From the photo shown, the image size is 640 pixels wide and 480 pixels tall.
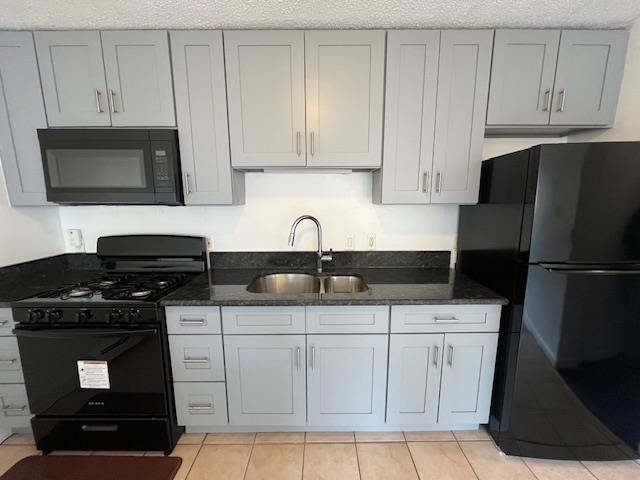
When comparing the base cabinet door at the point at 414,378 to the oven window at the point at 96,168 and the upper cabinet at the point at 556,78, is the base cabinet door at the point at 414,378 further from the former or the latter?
the oven window at the point at 96,168

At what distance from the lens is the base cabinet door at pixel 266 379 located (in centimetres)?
159

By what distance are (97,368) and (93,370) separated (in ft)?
0.09

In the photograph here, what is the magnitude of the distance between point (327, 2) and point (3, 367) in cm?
268

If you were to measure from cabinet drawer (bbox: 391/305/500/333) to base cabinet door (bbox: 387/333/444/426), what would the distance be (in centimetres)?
5

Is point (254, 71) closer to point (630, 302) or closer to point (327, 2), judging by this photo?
point (327, 2)

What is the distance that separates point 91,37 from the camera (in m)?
1.58

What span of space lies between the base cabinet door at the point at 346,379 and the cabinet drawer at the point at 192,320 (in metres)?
0.55

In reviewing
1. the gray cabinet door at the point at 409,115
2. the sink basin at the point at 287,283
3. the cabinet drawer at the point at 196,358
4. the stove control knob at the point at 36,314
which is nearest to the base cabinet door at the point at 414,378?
the sink basin at the point at 287,283

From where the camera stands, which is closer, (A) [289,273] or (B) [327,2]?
(B) [327,2]

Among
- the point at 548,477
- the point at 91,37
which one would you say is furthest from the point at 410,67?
the point at 548,477

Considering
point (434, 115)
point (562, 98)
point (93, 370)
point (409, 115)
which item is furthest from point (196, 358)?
point (562, 98)

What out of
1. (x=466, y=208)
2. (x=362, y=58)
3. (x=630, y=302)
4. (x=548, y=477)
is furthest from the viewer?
(x=466, y=208)

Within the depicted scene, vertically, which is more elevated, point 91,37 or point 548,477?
point 91,37

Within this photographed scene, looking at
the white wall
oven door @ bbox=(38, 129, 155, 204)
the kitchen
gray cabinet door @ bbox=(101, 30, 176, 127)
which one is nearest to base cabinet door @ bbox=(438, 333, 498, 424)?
the kitchen
